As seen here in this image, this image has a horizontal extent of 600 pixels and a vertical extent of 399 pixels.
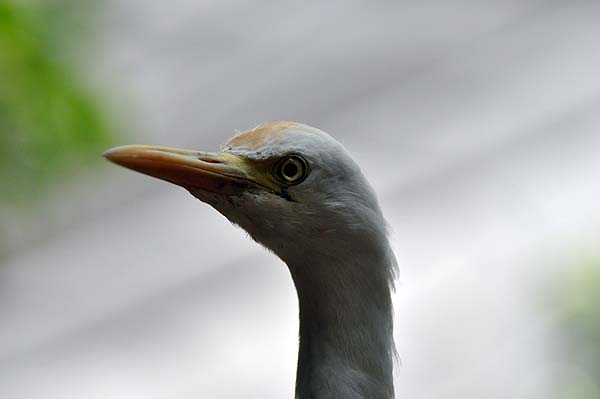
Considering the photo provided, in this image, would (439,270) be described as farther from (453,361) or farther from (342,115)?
(342,115)

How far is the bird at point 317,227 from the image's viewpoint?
1.84 meters

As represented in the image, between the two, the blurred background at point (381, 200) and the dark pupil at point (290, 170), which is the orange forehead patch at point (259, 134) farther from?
the blurred background at point (381, 200)

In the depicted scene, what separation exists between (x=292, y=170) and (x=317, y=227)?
0.12m

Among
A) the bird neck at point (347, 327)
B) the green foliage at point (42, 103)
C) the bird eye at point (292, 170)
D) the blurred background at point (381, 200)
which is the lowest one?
the bird neck at point (347, 327)

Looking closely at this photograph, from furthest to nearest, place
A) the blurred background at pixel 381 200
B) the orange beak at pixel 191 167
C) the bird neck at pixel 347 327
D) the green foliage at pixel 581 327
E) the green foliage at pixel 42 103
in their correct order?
the blurred background at pixel 381 200
the green foliage at pixel 581 327
the green foliage at pixel 42 103
the bird neck at pixel 347 327
the orange beak at pixel 191 167

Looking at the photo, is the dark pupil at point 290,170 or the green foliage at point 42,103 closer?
the dark pupil at point 290,170

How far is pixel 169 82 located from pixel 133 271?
51.0 inches

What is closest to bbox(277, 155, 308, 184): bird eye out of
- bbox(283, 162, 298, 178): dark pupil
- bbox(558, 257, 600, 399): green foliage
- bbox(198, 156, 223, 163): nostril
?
bbox(283, 162, 298, 178): dark pupil

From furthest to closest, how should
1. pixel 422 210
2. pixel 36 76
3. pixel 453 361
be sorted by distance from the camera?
pixel 422 210 < pixel 453 361 < pixel 36 76

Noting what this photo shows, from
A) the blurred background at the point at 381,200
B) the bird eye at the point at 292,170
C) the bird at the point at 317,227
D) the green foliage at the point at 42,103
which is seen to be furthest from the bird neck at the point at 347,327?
the blurred background at the point at 381,200

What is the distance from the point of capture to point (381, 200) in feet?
20.5

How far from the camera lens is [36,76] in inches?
133

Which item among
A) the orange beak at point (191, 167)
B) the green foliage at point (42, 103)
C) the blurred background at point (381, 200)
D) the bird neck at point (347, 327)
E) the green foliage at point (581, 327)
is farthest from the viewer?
the blurred background at point (381, 200)

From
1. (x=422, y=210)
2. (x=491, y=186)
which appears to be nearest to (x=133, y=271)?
(x=422, y=210)
